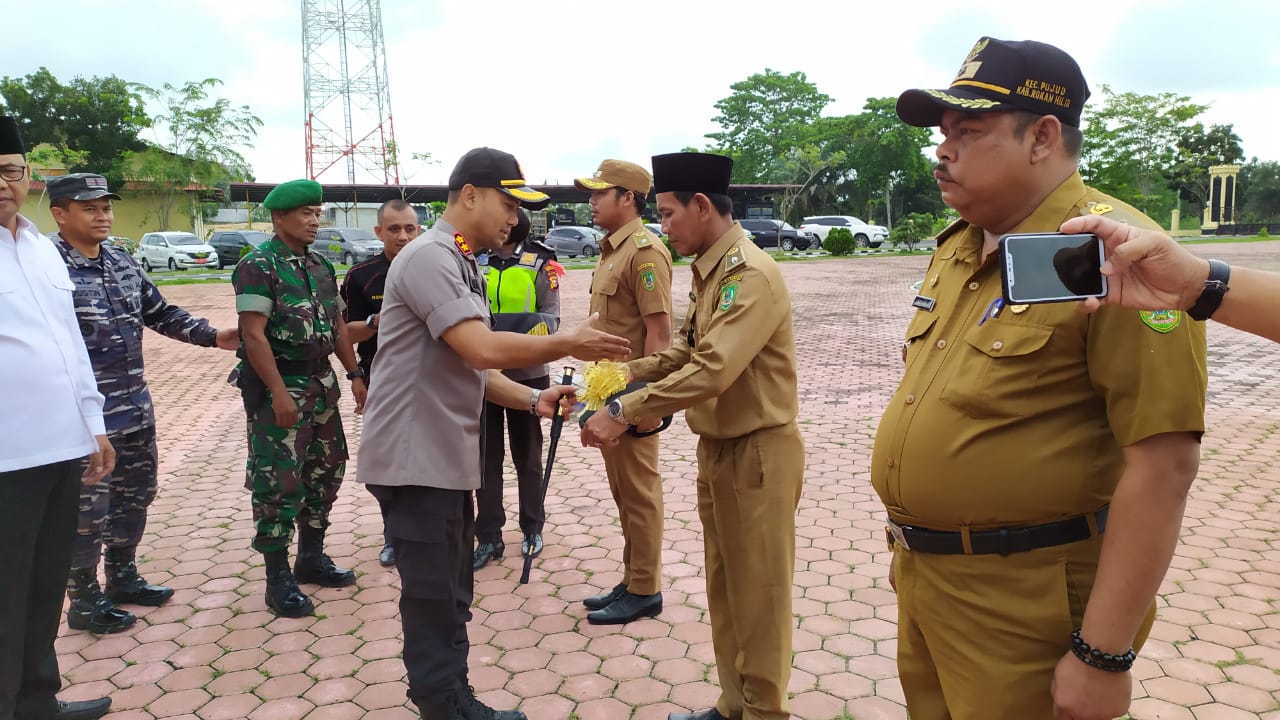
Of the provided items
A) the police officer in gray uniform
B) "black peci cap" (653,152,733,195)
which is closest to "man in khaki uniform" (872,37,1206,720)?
"black peci cap" (653,152,733,195)

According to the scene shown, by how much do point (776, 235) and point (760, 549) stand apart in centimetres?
3392

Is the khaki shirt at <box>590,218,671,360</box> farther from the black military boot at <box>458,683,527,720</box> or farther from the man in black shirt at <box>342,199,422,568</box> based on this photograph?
the black military boot at <box>458,683,527,720</box>

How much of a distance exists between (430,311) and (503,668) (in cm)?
176

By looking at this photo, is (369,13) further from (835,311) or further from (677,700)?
(677,700)

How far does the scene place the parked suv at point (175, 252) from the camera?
28672 mm

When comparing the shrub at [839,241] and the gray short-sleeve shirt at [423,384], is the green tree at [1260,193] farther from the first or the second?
the gray short-sleeve shirt at [423,384]

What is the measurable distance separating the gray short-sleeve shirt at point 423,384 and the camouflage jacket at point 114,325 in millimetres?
1827

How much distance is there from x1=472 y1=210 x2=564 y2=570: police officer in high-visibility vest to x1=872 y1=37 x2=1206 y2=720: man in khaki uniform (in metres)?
2.95

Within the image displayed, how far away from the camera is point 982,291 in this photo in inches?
72.5

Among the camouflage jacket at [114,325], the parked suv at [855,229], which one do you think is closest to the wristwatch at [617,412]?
the camouflage jacket at [114,325]

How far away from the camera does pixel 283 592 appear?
3.98 metres

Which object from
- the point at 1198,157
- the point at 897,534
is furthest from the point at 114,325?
the point at 1198,157

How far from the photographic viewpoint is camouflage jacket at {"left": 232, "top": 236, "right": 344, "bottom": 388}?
12.7ft

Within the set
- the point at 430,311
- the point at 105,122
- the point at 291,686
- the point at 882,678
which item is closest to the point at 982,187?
the point at 430,311
